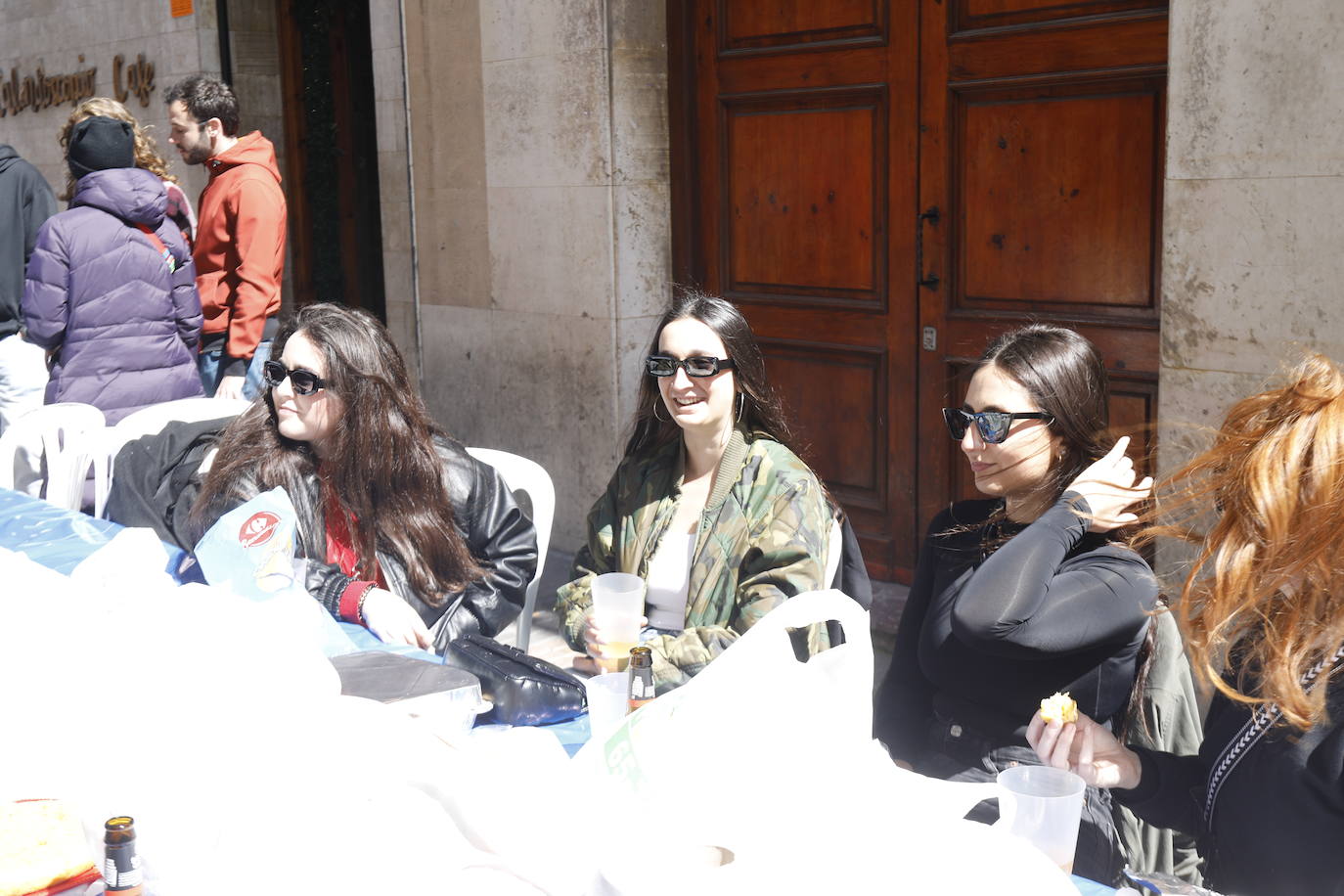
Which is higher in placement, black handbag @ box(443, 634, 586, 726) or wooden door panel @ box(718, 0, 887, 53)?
wooden door panel @ box(718, 0, 887, 53)

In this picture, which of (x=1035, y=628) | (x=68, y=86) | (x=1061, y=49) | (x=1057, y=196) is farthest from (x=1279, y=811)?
(x=68, y=86)

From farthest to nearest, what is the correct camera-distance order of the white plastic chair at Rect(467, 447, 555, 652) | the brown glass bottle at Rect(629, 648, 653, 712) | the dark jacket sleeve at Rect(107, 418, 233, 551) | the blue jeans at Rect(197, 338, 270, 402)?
the blue jeans at Rect(197, 338, 270, 402) → the white plastic chair at Rect(467, 447, 555, 652) → the dark jacket sleeve at Rect(107, 418, 233, 551) → the brown glass bottle at Rect(629, 648, 653, 712)

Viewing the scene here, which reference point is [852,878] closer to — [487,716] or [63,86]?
[487,716]

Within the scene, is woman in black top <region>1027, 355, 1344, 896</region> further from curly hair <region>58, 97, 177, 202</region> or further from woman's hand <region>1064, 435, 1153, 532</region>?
curly hair <region>58, 97, 177, 202</region>

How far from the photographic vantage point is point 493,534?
3221 mm

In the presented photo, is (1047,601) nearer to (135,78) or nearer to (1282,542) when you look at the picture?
(1282,542)

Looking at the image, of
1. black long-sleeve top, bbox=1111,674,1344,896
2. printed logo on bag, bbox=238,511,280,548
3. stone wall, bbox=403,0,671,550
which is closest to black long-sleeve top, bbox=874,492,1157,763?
black long-sleeve top, bbox=1111,674,1344,896

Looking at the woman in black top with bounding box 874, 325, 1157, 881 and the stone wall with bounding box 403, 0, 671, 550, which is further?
the stone wall with bounding box 403, 0, 671, 550

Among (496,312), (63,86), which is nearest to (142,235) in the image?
(496,312)

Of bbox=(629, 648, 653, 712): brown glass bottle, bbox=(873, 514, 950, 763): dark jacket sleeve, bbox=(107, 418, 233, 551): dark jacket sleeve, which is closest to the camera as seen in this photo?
bbox=(629, 648, 653, 712): brown glass bottle

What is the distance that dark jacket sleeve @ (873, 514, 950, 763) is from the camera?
102 inches

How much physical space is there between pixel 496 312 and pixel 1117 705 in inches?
158

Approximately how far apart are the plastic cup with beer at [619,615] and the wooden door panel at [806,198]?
9.29 feet

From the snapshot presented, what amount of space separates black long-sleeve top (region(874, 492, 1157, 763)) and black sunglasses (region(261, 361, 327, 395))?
150 centimetres
